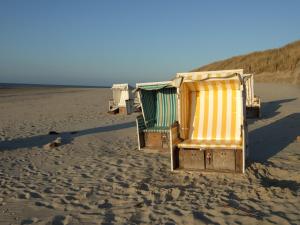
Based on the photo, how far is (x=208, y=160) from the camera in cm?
698

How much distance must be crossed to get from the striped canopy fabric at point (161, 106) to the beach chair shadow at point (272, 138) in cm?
238

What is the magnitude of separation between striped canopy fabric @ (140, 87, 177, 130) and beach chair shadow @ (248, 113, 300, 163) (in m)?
2.38

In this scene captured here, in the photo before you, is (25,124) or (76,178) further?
(25,124)

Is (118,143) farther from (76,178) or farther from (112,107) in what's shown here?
(112,107)

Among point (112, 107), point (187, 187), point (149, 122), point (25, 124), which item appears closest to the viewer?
point (187, 187)

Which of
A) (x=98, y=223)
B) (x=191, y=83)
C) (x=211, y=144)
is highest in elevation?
(x=191, y=83)

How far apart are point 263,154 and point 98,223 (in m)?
4.88

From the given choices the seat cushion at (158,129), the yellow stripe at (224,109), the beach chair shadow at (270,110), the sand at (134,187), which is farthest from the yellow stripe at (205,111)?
the beach chair shadow at (270,110)

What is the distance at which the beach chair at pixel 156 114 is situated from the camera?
Result: 9.06m

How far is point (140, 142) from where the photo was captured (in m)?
9.10

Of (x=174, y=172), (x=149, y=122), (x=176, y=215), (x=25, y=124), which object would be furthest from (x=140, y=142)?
(x=25, y=124)

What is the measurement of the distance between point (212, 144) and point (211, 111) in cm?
116

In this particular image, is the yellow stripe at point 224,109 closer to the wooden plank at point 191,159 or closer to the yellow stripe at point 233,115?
the yellow stripe at point 233,115

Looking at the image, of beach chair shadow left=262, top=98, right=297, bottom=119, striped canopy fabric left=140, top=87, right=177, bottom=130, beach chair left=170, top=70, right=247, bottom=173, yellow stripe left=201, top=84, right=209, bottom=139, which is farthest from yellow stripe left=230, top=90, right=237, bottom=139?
beach chair shadow left=262, top=98, right=297, bottom=119
